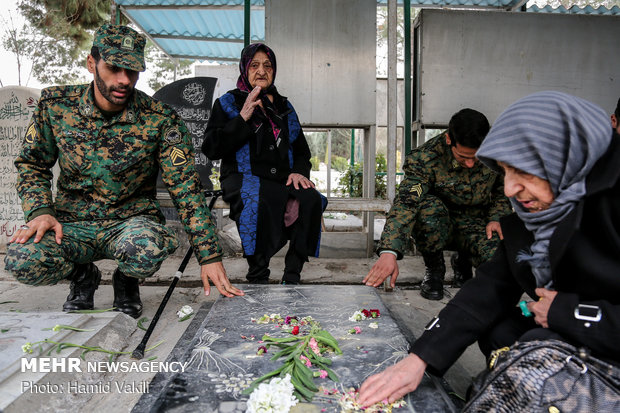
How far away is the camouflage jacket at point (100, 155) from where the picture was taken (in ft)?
8.34

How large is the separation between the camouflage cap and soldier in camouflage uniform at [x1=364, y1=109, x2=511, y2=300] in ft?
5.75

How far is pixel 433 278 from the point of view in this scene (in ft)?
10.4

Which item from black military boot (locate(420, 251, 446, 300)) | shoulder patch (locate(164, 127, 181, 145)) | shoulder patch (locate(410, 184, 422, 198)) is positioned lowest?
black military boot (locate(420, 251, 446, 300))

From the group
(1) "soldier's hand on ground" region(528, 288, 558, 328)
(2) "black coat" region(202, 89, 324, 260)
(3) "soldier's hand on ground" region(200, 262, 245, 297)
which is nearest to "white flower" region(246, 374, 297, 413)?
(1) "soldier's hand on ground" region(528, 288, 558, 328)

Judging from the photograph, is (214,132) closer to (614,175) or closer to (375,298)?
(375,298)

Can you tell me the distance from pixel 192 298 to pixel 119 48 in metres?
1.68

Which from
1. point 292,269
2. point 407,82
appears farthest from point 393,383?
point 407,82

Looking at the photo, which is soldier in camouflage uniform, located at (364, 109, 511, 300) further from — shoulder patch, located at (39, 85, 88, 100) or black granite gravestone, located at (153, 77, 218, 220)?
black granite gravestone, located at (153, 77, 218, 220)

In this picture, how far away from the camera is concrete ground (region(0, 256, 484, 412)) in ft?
6.57

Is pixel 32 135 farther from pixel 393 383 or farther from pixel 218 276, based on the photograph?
pixel 393 383

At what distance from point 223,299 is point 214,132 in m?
1.22

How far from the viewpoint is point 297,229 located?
2.93 meters

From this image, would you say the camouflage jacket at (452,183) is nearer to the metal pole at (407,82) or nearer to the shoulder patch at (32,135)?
the metal pole at (407,82)

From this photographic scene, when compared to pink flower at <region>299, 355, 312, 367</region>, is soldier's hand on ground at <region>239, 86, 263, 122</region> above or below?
above
